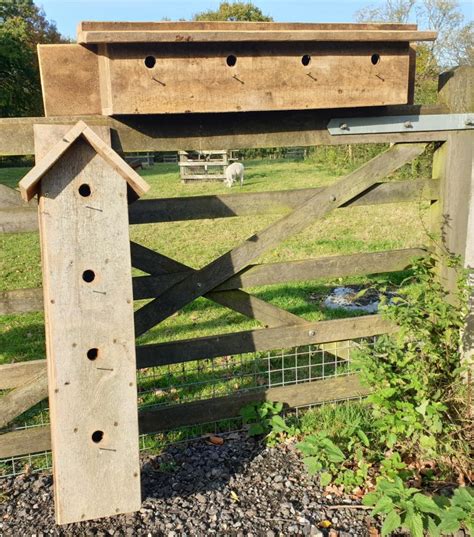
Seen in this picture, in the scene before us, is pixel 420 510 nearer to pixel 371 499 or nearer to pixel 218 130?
pixel 371 499

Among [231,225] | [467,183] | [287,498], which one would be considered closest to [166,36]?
[467,183]

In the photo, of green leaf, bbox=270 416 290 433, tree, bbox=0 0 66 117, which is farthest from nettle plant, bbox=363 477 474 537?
tree, bbox=0 0 66 117

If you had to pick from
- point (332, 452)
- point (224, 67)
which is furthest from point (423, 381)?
point (224, 67)

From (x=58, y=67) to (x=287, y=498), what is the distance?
2.57m

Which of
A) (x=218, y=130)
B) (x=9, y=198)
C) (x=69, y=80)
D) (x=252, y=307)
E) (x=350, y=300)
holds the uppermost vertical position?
(x=69, y=80)

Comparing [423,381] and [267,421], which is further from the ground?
[423,381]

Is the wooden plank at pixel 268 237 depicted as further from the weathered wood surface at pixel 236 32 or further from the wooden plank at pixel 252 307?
the weathered wood surface at pixel 236 32

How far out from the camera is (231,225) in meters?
11.8

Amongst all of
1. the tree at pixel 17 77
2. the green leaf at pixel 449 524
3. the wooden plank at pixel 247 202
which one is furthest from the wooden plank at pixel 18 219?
the tree at pixel 17 77

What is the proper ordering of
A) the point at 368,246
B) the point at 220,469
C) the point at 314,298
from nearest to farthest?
the point at 220,469 → the point at 314,298 → the point at 368,246

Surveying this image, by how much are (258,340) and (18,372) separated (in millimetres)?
1475

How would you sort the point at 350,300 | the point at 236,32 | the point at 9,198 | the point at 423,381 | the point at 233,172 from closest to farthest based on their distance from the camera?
the point at 236,32 < the point at 9,198 < the point at 423,381 < the point at 350,300 < the point at 233,172

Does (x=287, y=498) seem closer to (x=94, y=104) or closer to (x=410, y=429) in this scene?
(x=410, y=429)

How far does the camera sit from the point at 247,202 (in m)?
3.80
